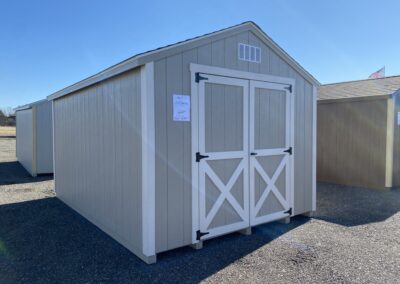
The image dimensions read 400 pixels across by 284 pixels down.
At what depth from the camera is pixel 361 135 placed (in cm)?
795

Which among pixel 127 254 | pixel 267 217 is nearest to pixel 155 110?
pixel 127 254

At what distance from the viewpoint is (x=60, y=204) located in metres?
6.39

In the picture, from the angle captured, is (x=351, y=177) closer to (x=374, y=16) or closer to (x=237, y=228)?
(x=374, y=16)

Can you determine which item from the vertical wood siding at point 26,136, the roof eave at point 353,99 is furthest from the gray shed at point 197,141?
the vertical wood siding at point 26,136

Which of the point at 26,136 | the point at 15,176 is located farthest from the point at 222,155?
the point at 26,136

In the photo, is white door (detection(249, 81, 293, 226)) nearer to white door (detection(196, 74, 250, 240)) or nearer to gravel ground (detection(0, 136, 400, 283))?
white door (detection(196, 74, 250, 240))

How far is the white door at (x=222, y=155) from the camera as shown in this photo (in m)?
3.87

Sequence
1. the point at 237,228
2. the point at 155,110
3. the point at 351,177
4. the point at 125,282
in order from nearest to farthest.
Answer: the point at 125,282, the point at 155,110, the point at 237,228, the point at 351,177

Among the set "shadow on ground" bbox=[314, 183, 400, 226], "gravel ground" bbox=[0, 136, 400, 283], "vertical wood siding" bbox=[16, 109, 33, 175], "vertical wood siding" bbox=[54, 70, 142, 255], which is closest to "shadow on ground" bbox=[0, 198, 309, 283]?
"gravel ground" bbox=[0, 136, 400, 283]

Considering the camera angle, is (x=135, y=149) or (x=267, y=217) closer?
(x=135, y=149)

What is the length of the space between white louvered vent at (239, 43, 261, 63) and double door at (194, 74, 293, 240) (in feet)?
1.12

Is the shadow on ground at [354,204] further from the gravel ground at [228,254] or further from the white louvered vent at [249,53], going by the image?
the white louvered vent at [249,53]

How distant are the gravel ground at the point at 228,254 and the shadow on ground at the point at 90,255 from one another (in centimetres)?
1

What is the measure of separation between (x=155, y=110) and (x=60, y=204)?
4.22 metres
